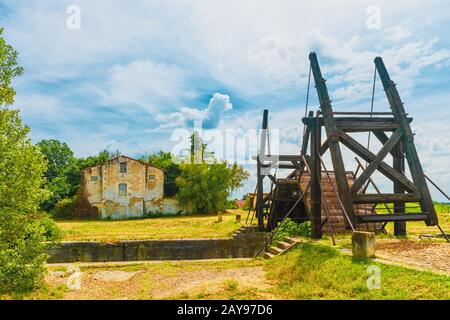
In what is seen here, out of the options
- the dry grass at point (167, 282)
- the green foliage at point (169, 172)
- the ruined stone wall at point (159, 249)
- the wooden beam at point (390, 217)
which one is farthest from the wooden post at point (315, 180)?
the green foliage at point (169, 172)

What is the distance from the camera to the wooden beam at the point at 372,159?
11.7m

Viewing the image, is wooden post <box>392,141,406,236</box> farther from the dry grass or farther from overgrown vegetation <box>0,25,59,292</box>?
overgrown vegetation <box>0,25,59,292</box>

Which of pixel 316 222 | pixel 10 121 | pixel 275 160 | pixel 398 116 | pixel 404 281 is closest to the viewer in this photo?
pixel 404 281

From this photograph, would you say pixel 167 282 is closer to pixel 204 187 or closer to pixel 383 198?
pixel 383 198

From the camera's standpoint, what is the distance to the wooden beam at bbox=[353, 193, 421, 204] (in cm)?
1134

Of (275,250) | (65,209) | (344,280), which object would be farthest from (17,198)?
(65,209)

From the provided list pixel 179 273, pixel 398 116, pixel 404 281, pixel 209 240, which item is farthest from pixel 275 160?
pixel 404 281

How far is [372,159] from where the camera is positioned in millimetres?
11664

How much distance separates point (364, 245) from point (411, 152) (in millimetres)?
4887

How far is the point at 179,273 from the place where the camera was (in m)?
10.6

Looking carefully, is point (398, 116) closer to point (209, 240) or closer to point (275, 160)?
point (275, 160)

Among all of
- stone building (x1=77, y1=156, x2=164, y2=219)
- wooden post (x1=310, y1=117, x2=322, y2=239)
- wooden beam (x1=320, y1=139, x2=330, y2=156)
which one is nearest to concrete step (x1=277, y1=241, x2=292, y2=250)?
wooden post (x1=310, y1=117, x2=322, y2=239)

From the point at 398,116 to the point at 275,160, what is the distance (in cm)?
749
